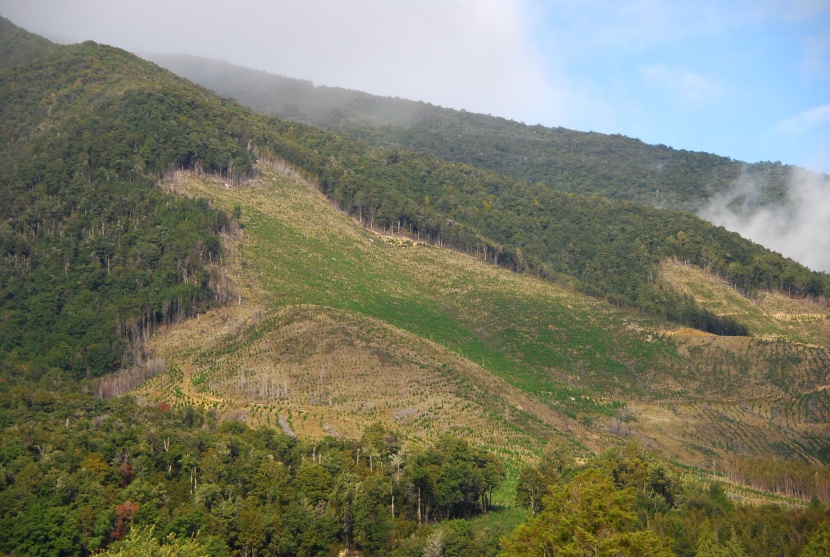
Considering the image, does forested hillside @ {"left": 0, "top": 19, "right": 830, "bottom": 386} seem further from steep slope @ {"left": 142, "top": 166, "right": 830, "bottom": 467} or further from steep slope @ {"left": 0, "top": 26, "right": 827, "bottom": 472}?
steep slope @ {"left": 142, "top": 166, "right": 830, "bottom": 467}

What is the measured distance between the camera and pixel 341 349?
3359 inches

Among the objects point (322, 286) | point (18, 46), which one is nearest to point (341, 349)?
point (322, 286)

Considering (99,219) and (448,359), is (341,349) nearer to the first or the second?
(448,359)

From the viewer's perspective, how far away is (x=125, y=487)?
5447 centimetres

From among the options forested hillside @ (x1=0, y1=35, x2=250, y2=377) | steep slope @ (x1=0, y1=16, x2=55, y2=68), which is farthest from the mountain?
steep slope @ (x1=0, y1=16, x2=55, y2=68)

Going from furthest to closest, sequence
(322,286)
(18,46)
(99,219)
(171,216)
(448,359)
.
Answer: (18,46), (99,219), (171,216), (322,286), (448,359)

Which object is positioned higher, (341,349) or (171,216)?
(171,216)

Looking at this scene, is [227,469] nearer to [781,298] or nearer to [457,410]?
[457,410]

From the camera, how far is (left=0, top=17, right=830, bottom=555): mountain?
5441 cm

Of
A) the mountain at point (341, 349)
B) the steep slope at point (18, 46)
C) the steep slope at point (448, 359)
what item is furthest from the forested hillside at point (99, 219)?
the steep slope at point (18, 46)

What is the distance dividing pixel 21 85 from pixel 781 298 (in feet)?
435

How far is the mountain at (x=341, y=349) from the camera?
54406 millimetres

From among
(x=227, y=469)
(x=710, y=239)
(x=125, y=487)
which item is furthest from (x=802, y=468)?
(x=710, y=239)

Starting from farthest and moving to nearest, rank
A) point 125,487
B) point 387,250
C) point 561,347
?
point 387,250, point 561,347, point 125,487
